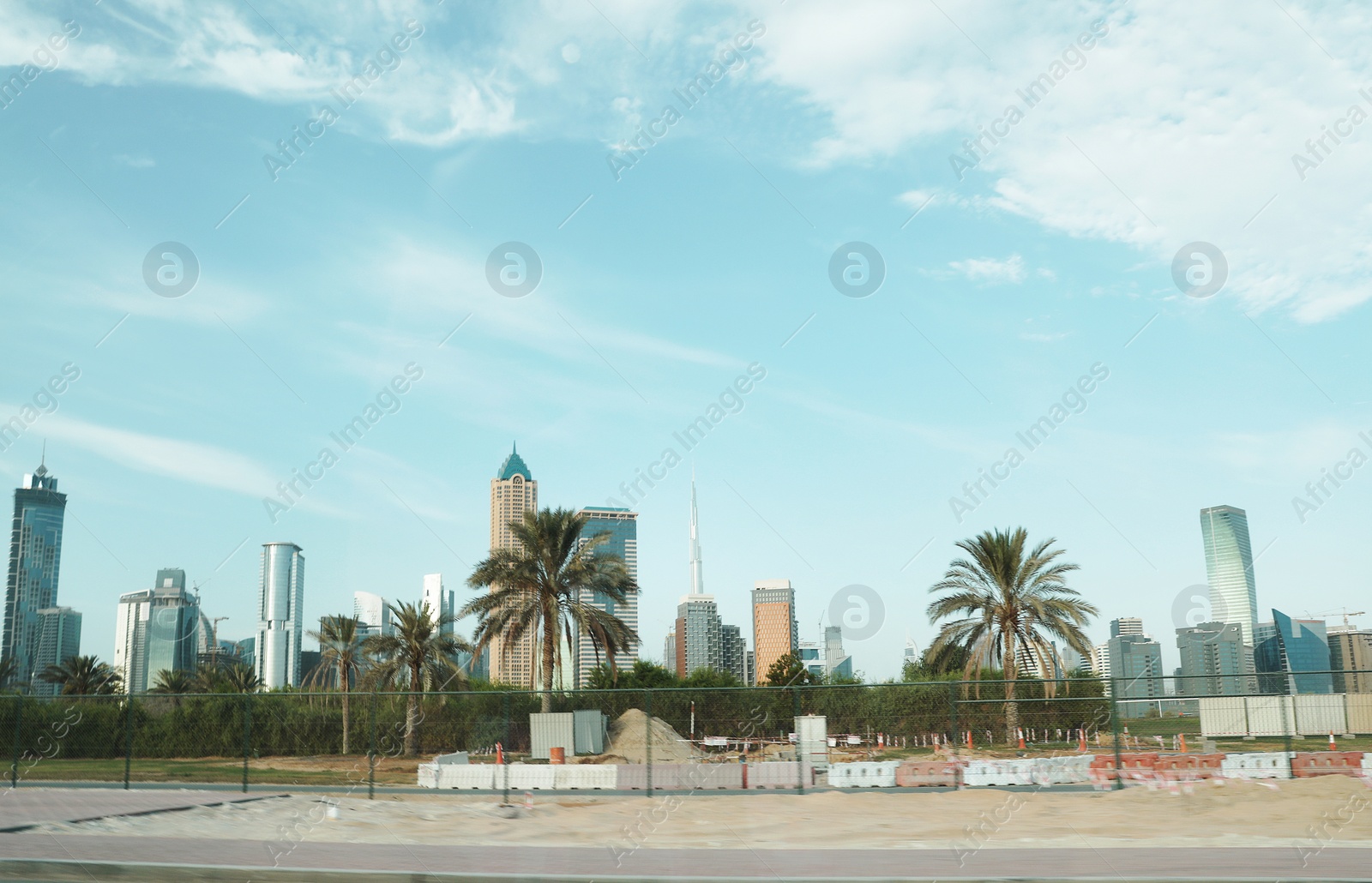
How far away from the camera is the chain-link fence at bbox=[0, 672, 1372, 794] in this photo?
2947 cm

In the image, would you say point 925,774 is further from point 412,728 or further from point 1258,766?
point 412,728

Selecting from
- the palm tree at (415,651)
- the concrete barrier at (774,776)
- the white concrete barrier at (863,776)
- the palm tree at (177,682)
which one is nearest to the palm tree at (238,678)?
the palm tree at (177,682)

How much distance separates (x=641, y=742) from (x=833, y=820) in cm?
1851

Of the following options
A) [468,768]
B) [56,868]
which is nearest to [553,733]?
[468,768]

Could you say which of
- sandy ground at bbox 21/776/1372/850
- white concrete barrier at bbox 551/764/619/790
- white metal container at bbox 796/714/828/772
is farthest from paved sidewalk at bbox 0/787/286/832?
white metal container at bbox 796/714/828/772

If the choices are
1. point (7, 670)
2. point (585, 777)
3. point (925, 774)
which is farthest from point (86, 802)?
point (7, 670)

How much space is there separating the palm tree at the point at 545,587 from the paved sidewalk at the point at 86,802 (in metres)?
17.3

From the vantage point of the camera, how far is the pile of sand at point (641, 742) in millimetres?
30391

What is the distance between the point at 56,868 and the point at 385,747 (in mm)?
25894

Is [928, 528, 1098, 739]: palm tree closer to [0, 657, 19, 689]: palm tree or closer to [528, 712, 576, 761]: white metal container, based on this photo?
[528, 712, 576, 761]: white metal container

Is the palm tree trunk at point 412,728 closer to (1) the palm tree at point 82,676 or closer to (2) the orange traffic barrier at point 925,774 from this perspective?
(2) the orange traffic barrier at point 925,774

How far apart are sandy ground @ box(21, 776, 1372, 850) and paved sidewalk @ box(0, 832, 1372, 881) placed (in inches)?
31.0

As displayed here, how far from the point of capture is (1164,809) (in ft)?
56.3

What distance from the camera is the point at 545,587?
1537 inches
